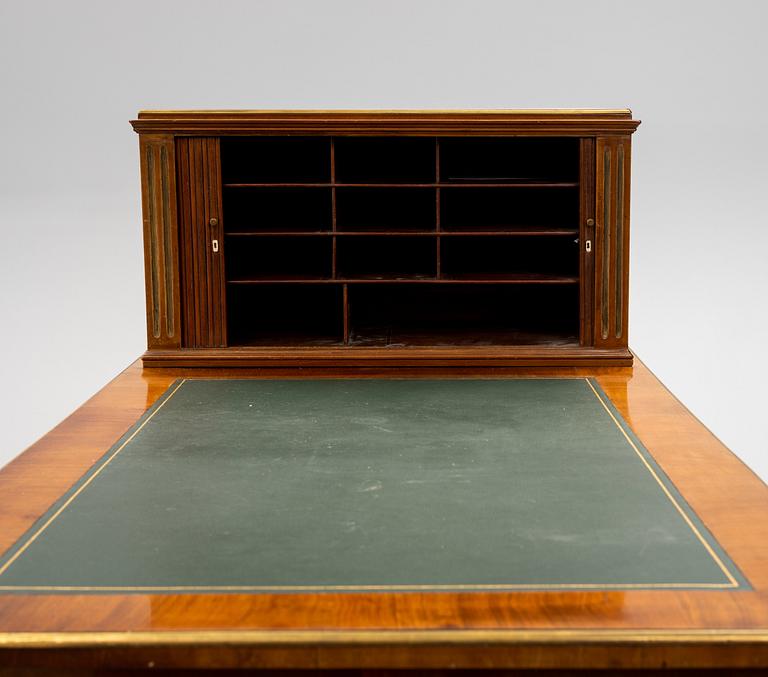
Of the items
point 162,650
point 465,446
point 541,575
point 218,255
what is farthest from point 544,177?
point 162,650

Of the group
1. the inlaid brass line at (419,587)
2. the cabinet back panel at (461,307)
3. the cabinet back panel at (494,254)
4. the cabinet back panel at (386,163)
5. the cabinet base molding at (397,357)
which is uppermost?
the cabinet back panel at (386,163)

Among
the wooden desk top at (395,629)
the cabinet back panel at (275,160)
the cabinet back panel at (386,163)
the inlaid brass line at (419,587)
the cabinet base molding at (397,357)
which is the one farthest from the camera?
the cabinet back panel at (386,163)

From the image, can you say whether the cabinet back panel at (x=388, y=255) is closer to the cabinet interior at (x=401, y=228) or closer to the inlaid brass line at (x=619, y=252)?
the cabinet interior at (x=401, y=228)

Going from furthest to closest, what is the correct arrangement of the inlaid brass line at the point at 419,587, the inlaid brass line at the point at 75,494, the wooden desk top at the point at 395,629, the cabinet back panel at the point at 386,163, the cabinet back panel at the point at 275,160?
the cabinet back panel at the point at 386,163
the cabinet back panel at the point at 275,160
the inlaid brass line at the point at 75,494
the inlaid brass line at the point at 419,587
the wooden desk top at the point at 395,629

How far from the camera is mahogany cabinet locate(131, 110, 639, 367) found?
3750mm

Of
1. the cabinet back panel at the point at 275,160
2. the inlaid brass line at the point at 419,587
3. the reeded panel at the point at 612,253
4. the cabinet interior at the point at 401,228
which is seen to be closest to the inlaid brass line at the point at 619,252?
the reeded panel at the point at 612,253

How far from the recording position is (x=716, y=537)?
2.11 metres

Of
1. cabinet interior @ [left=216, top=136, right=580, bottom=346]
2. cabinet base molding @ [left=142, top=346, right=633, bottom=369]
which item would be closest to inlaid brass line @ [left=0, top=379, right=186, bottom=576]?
cabinet base molding @ [left=142, top=346, right=633, bottom=369]

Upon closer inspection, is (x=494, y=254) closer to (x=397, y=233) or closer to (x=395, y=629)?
(x=397, y=233)

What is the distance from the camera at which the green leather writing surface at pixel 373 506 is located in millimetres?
1941

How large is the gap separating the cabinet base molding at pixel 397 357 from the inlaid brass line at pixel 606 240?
118mm

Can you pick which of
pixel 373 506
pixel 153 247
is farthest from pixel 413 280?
pixel 373 506

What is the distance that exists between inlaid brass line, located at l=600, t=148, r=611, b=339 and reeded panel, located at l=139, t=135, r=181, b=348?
1453 mm

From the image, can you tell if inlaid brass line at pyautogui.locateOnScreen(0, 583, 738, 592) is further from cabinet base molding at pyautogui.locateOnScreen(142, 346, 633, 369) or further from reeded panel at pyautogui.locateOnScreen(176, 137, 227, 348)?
reeded panel at pyautogui.locateOnScreen(176, 137, 227, 348)
